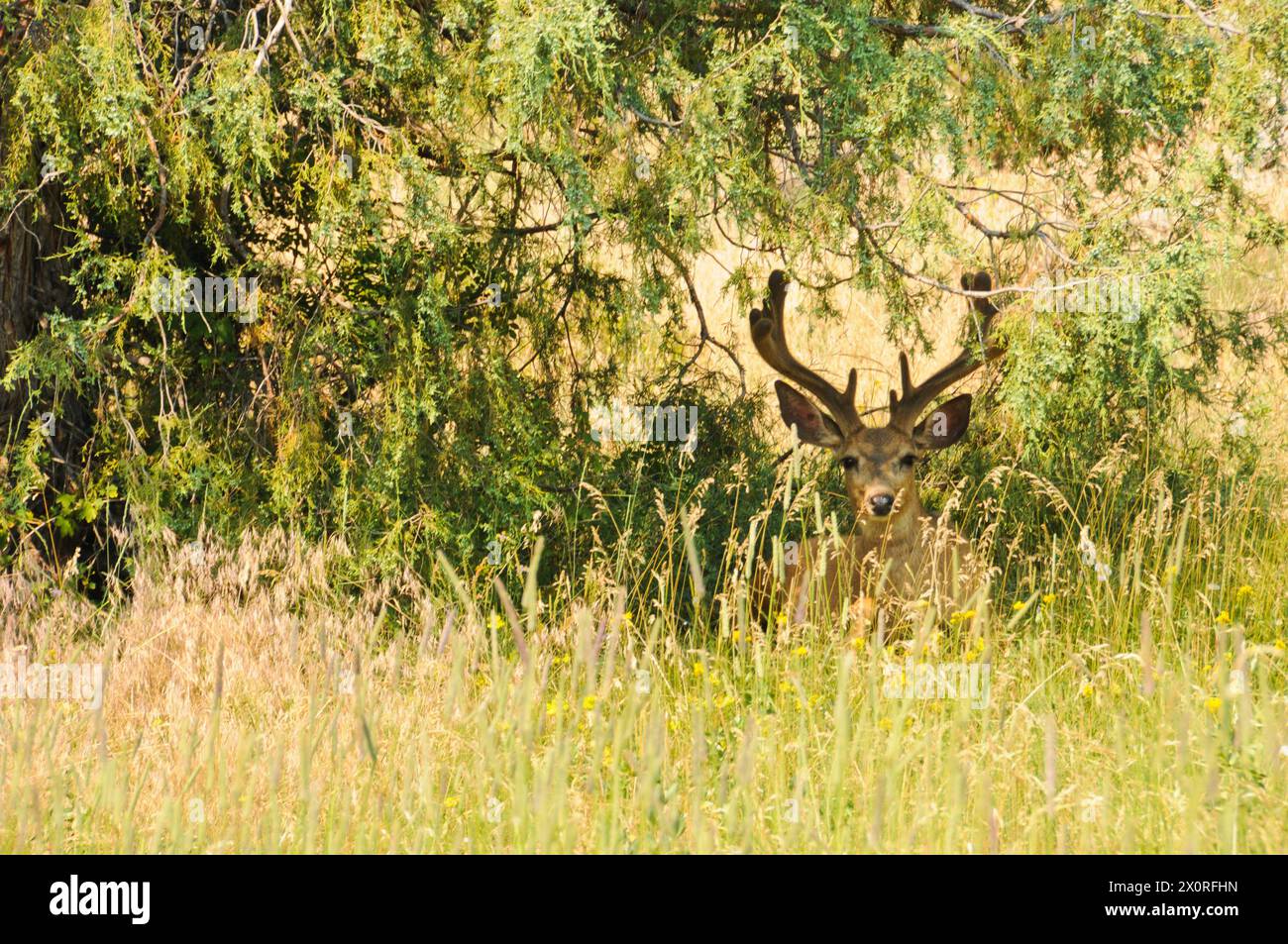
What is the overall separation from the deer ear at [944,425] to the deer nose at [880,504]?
61 centimetres

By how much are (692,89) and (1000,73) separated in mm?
1231

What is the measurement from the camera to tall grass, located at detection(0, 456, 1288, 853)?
3363 millimetres

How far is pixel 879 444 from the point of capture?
22.3 ft

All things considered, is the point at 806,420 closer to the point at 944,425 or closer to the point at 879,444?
the point at 879,444

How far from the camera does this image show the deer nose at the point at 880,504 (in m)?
6.34

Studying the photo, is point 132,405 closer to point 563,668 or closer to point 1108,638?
point 563,668

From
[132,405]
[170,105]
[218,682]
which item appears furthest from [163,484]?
[218,682]

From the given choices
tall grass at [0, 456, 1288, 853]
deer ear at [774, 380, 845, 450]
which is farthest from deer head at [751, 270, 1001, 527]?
tall grass at [0, 456, 1288, 853]

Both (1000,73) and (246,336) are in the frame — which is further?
(246,336)

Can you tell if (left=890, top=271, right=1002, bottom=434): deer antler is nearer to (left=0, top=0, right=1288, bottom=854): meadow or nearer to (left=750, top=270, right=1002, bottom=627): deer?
(left=750, top=270, right=1002, bottom=627): deer

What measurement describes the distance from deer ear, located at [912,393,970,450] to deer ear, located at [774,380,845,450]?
15.1 inches

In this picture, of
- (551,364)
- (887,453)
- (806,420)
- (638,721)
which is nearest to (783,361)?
(806,420)

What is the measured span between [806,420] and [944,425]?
645 mm
